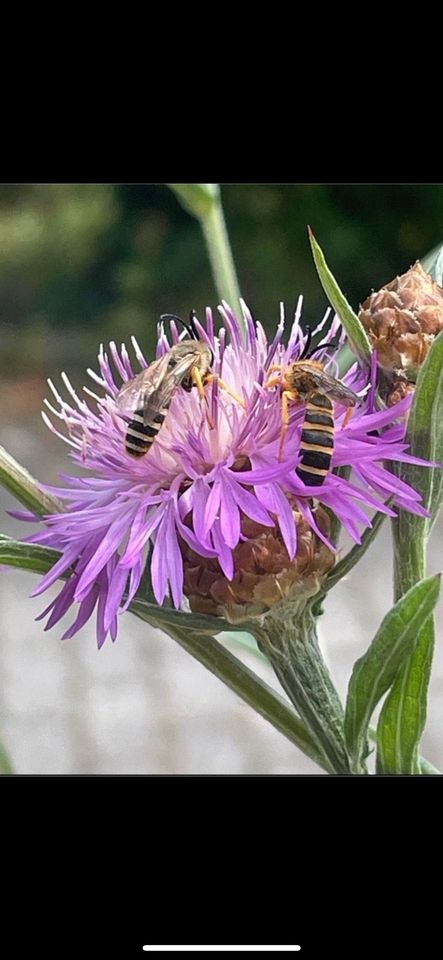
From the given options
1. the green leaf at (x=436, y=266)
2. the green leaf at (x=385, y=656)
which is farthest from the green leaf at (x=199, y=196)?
the green leaf at (x=385, y=656)

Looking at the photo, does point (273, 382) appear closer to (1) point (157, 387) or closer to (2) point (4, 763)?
(1) point (157, 387)

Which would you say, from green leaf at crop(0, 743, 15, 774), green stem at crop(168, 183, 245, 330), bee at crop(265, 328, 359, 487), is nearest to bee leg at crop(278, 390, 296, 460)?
bee at crop(265, 328, 359, 487)

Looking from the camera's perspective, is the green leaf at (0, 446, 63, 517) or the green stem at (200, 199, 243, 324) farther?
the green stem at (200, 199, 243, 324)

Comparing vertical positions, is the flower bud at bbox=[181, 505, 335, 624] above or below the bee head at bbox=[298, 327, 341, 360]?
below

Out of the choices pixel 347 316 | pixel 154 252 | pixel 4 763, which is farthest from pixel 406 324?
pixel 154 252

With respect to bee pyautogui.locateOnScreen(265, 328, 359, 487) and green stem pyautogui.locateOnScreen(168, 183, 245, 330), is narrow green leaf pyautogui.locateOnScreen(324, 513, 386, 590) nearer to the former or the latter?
bee pyautogui.locateOnScreen(265, 328, 359, 487)

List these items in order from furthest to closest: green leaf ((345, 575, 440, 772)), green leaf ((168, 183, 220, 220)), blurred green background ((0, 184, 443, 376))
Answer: blurred green background ((0, 184, 443, 376)) → green leaf ((168, 183, 220, 220)) → green leaf ((345, 575, 440, 772))
